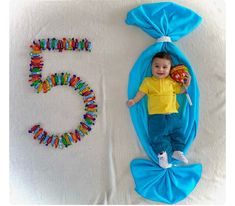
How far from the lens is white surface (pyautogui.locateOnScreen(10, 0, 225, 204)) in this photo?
1.63m

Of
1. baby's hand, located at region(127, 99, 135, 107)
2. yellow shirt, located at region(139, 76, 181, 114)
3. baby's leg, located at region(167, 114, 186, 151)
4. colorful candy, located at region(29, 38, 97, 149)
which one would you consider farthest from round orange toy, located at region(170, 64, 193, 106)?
colorful candy, located at region(29, 38, 97, 149)

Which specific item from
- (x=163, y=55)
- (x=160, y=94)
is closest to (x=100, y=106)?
(x=160, y=94)

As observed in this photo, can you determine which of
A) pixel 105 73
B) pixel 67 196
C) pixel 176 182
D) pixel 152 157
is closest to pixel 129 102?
pixel 105 73

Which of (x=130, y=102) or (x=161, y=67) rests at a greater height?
(x=161, y=67)

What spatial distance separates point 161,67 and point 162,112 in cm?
26

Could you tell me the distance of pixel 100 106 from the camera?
1.66 metres

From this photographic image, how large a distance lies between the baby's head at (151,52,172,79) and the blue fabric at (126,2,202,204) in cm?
6

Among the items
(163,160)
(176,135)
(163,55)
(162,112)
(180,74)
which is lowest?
(163,160)

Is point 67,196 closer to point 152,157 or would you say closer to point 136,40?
point 152,157

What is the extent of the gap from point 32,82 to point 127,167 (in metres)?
0.76

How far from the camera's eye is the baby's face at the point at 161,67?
159 centimetres

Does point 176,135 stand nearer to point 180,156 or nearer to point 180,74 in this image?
point 180,156

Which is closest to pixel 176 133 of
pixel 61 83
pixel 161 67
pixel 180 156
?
pixel 180 156

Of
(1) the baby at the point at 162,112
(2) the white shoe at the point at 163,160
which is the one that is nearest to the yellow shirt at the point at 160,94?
(1) the baby at the point at 162,112
